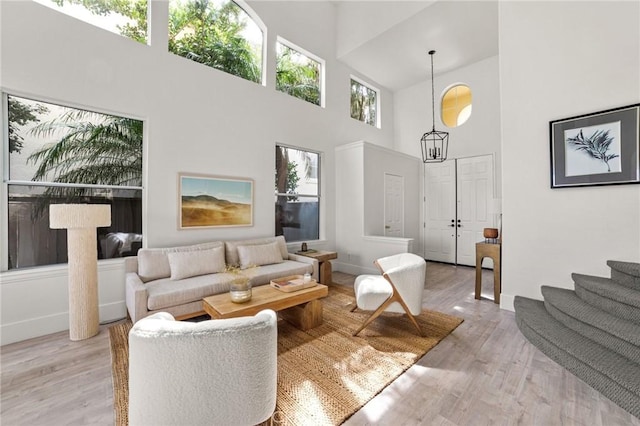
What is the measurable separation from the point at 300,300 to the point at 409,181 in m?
4.66

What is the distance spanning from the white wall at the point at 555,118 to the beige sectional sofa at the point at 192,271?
9.29 feet

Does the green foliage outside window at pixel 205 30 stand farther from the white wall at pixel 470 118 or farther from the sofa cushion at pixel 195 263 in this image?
the white wall at pixel 470 118

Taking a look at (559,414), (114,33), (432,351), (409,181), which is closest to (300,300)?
(432,351)

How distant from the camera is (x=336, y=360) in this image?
2.26 m

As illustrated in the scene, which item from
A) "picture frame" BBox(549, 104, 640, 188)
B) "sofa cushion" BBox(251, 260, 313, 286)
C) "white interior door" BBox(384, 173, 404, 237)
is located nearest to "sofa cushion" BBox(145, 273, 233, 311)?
"sofa cushion" BBox(251, 260, 313, 286)

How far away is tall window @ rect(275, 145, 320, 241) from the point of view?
4.81 metres

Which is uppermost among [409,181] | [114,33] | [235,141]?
[114,33]

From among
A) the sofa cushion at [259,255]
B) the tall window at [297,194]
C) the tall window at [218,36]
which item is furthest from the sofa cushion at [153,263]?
the tall window at [218,36]

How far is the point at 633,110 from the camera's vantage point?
8.55 feet

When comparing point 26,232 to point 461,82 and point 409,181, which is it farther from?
point 461,82

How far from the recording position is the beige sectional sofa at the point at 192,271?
2.68 meters

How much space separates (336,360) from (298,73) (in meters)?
4.94

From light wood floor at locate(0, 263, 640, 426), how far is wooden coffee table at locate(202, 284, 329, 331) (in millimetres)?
882

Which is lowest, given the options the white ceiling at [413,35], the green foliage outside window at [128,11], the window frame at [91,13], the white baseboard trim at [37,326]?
the white baseboard trim at [37,326]
